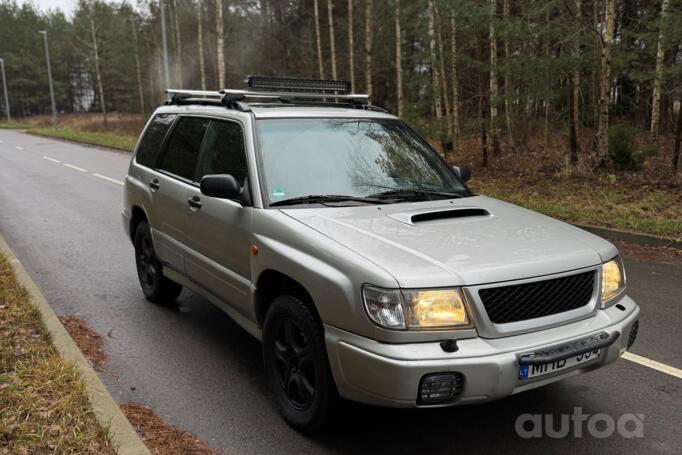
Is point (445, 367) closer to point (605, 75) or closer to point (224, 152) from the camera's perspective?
point (224, 152)

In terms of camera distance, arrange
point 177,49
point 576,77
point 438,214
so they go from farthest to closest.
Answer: point 177,49, point 576,77, point 438,214

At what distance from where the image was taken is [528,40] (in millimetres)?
11859

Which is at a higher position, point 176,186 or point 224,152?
point 224,152

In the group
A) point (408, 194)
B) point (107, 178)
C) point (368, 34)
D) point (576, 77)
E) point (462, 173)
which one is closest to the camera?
point (408, 194)

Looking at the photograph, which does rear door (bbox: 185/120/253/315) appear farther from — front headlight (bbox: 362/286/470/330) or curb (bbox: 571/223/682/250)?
curb (bbox: 571/223/682/250)

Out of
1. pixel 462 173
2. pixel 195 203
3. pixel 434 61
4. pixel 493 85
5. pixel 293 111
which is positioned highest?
pixel 434 61

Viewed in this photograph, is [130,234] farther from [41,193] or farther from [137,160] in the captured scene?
[41,193]

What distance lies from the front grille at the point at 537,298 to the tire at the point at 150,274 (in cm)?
356

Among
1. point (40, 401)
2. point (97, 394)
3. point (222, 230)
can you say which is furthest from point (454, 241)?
point (40, 401)

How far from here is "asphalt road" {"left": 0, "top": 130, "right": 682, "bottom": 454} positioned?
10.8ft

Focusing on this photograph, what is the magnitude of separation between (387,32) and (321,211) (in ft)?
83.7

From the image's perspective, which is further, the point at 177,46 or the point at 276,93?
the point at 177,46

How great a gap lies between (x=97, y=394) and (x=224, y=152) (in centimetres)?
184

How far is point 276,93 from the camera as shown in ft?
16.0
